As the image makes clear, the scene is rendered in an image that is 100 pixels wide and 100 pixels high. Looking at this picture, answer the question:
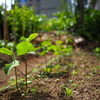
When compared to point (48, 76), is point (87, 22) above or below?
above

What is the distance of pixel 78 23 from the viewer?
6.09 meters

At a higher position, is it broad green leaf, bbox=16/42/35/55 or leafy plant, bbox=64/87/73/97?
broad green leaf, bbox=16/42/35/55

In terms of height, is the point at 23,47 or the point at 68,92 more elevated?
the point at 23,47

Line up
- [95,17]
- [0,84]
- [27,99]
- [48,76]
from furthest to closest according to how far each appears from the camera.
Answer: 1. [95,17]
2. [48,76]
3. [0,84]
4. [27,99]

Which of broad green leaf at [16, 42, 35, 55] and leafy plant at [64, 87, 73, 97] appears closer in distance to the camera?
broad green leaf at [16, 42, 35, 55]

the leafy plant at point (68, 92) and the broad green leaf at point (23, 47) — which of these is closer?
the broad green leaf at point (23, 47)

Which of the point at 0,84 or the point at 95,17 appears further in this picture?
the point at 95,17

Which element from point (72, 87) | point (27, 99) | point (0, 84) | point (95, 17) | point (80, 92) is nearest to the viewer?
point (27, 99)

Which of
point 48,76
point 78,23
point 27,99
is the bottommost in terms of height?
point 48,76

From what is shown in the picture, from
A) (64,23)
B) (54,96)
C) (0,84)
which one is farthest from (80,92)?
(64,23)

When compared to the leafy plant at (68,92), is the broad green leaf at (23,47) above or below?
above

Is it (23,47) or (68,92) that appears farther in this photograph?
(68,92)

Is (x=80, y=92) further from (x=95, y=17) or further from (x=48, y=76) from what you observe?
(x=95, y=17)

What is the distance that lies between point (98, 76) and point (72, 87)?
1.86 ft
